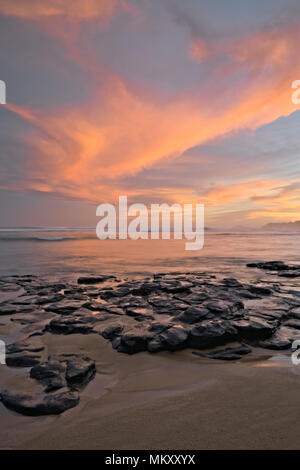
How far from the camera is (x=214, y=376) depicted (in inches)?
110

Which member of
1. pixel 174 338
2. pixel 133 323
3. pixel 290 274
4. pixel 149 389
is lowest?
pixel 149 389

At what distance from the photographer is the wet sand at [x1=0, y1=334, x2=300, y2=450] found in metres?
1.92

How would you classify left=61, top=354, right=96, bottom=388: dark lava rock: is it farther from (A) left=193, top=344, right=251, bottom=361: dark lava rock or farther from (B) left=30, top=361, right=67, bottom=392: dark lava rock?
(A) left=193, top=344, right=251, bottom=361: dark lava rock

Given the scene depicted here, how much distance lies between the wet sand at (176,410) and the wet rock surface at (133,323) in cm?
21

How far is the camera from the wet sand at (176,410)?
6.30 feet

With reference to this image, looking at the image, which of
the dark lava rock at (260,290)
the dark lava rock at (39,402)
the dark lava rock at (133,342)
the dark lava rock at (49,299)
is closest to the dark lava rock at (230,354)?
the dark lava rock at (133,342)

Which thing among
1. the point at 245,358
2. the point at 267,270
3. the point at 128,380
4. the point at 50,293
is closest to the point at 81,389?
the point at 128,380

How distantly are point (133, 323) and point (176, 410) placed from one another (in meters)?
2.23

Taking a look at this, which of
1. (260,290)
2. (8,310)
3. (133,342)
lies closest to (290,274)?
(260,290)

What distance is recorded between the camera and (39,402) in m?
2.34

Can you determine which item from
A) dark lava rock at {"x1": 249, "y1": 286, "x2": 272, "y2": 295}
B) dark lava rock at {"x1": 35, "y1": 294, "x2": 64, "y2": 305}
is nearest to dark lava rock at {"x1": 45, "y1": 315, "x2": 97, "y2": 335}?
dark lava rock at {"x1": 35, "y1": 294, "x2": 64, "y2": 305}

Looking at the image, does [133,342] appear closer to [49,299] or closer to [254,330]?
[254,330]

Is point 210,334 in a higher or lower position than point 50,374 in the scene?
higher

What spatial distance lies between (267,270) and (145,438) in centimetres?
996
